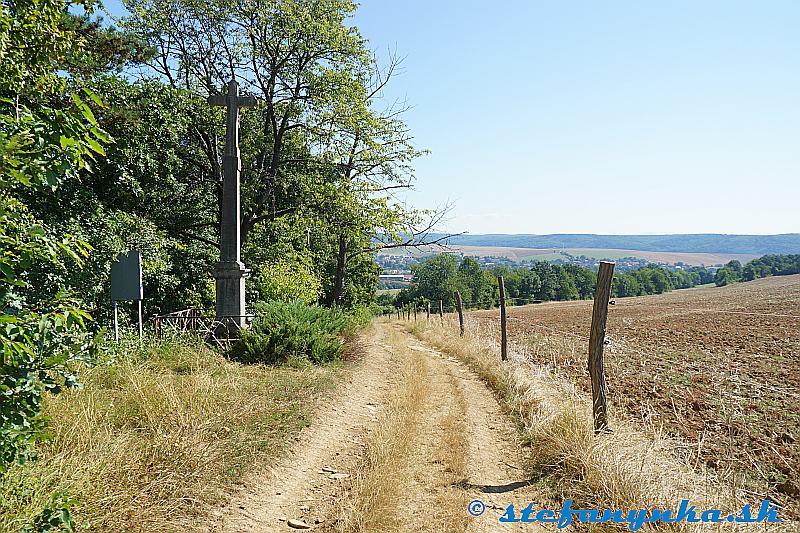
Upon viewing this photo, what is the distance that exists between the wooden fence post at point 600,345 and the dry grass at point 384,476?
2.15 metres

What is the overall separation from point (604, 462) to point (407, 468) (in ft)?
6.11

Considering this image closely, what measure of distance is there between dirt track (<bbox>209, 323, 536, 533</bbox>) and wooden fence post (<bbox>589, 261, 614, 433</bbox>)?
98 centimetres

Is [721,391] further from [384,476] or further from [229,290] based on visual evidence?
[229,290]

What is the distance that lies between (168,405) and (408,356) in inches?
317

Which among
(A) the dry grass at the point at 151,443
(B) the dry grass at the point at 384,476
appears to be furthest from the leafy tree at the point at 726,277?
(A) the dry grass at the point at 151,443

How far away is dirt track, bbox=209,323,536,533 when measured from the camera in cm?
460

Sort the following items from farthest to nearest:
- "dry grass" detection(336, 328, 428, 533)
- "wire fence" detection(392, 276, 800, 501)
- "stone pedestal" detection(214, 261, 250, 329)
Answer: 1. "stone pedestal" detection(214, 261, 250, 329)
2. "wire fence" detection(392, 276, 800, 501)
3. "dry grass" detection(336, 328, 428, 533)

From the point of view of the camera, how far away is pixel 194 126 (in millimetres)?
16969

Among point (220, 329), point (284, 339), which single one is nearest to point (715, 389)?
point (284, 339)

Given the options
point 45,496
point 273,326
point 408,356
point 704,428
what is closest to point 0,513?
point 45,496

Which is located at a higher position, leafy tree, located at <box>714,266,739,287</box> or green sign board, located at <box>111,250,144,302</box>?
green sign board, located at <box>111,250,144,302</box>

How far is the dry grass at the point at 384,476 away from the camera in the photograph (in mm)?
4441

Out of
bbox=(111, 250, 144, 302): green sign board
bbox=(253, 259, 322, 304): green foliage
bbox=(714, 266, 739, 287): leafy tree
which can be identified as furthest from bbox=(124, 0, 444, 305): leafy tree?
bbox=(714, 266, 739, 287): leafy tree

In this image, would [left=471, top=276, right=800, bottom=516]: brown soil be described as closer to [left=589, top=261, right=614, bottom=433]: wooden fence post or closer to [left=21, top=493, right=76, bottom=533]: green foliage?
[left=589, top=261, right=614, bottom=433]: wooden fence post
